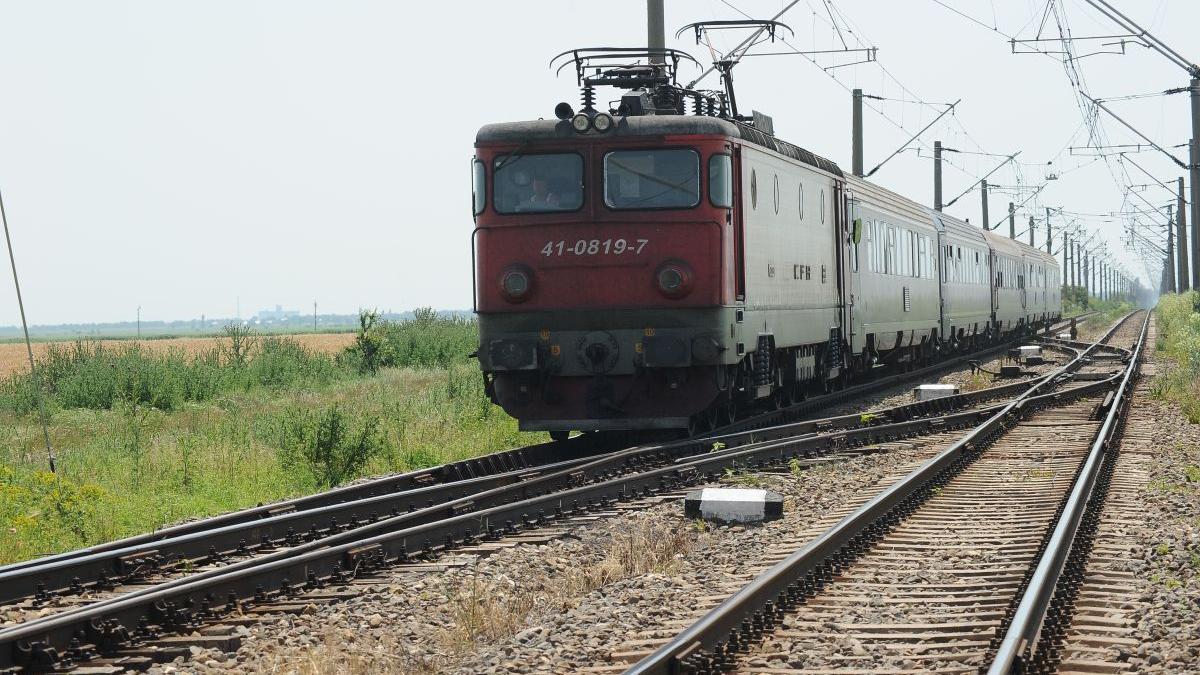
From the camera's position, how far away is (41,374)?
3003cm

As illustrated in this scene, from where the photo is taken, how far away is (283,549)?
8.84m

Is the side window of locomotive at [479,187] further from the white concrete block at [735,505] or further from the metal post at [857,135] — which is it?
the metal post at [857,135]

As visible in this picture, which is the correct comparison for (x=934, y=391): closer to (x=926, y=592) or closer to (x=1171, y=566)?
(x=1171, y=566)

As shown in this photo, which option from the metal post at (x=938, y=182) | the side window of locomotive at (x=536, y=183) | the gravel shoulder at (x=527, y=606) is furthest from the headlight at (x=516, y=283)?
the metal post at (x=938, y=182)

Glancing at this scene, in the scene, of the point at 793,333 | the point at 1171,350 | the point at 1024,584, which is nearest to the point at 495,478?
the point at 1024,584

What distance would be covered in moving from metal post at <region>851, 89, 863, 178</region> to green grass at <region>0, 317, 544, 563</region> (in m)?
9.67

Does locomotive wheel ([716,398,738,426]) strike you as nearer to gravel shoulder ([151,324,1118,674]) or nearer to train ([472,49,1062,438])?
train ([472,49,1062,438])

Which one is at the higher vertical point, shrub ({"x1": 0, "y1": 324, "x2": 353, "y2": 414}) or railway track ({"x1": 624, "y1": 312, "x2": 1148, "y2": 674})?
shrub ({"x1": 0, "y1": 324, "x2": 353, "y2": 414})

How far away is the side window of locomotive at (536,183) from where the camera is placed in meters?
14.4

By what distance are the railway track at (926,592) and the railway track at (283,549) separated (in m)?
1.93

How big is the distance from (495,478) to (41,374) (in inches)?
834

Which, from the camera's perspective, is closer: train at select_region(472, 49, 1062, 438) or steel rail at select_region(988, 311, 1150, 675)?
steel rail at select_region(988, 311, 1150, 675)

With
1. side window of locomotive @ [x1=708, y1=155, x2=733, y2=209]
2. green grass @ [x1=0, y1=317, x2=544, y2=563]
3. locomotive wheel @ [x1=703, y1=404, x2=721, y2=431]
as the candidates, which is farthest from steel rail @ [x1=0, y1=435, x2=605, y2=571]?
side window of locomotive @ [x1=708, y1=155, x2=733, y2=209]

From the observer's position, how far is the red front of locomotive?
14141mm
